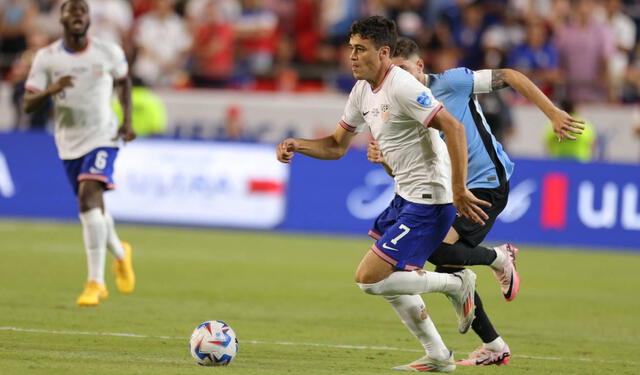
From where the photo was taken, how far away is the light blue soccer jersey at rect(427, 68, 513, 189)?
7.75m

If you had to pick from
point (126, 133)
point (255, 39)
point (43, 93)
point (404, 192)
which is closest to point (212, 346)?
point (404, 192)

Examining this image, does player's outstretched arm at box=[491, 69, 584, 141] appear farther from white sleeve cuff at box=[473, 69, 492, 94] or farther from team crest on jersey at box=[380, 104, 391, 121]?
team crest on jersey at box=[380, 104, 391, 121]

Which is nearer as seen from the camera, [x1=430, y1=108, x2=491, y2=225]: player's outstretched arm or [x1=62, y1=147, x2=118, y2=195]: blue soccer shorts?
[x1=430, y1=108, x2=491, y2=225]: player's outstretched arm

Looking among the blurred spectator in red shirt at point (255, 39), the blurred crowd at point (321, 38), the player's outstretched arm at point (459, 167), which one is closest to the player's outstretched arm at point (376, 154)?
the player's outstretched arm at point (459, 167)

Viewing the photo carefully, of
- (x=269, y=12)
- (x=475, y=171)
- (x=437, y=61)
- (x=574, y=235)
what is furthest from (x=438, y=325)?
(x=269, y=12)

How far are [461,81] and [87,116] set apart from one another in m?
3.90

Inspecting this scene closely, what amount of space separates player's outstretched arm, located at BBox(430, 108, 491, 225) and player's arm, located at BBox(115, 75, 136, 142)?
4134 millimetres

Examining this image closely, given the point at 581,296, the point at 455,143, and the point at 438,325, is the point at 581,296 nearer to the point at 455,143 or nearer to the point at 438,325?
the point at 438,325

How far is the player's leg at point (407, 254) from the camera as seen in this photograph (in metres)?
7.23

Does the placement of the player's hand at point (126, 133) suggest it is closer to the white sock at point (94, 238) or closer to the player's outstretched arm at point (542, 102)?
the white sock at point (94, 238)

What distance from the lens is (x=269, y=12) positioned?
68.8 ft

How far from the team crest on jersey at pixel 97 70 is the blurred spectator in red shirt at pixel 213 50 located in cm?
983

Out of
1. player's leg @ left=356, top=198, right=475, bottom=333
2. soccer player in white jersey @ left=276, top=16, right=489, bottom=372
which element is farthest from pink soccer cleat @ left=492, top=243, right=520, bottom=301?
player's leg @ left=356, top=198, right=475, bottom=333

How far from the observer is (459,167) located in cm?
682
